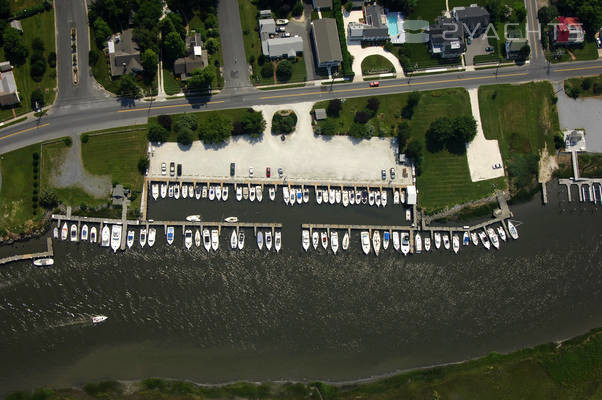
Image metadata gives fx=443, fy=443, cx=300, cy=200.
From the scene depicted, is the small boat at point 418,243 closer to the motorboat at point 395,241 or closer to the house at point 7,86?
the motorboat at point 395,241

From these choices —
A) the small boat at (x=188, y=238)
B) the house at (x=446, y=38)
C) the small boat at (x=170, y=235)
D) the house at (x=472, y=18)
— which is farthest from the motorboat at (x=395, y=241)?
the house at (x=472, y=18)

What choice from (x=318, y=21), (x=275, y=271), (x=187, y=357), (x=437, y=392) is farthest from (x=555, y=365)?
(x=318, y=21)

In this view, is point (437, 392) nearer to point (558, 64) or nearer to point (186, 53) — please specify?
point (558, 64)

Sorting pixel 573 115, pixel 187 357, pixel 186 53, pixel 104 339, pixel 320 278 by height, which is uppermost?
pixel 186 53

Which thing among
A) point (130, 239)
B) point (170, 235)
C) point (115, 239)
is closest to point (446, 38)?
point (170, 235)

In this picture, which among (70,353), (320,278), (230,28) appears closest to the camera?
(70,353)

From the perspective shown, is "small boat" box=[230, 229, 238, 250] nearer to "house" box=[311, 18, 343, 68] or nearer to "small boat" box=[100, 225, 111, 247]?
"small boat" box=[100, 225, 111, 247]
